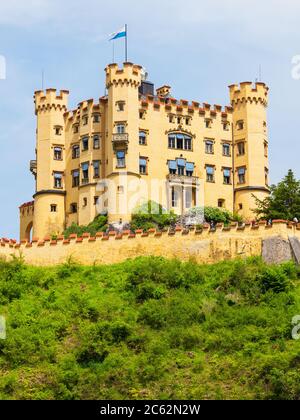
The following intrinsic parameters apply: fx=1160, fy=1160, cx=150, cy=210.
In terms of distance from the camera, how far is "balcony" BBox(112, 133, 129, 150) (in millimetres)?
84188

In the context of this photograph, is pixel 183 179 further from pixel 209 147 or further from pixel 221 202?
pixel 209 147

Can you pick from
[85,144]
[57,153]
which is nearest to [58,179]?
[57,153]

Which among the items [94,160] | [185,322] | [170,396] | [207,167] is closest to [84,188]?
[94,160]

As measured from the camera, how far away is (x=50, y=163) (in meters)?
88.1

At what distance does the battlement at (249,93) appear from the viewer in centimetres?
8956

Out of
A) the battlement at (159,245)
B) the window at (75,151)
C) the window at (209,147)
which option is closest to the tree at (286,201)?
the battlement at (159,245)

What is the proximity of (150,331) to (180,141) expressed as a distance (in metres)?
30.7

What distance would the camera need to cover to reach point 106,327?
5934 cm

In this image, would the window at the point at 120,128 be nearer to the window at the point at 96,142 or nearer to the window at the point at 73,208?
the window at the point at 96,142

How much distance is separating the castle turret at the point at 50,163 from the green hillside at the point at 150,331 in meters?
17.9

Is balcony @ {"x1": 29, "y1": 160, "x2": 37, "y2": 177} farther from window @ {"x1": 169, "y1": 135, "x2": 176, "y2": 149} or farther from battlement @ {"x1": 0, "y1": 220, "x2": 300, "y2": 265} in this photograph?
battlement @ {"x1": 0, "y1": 220, "x2": 300, "y2": 265}
